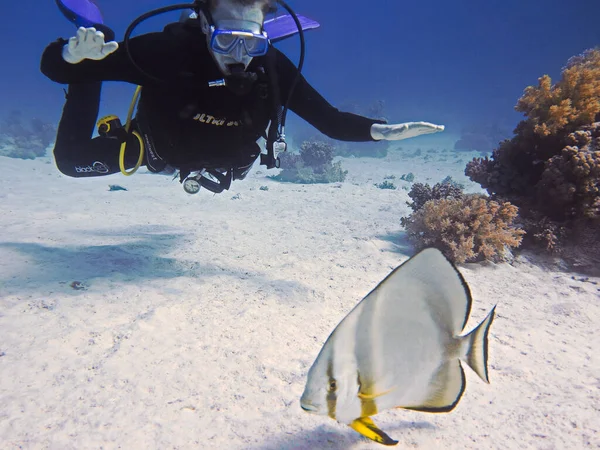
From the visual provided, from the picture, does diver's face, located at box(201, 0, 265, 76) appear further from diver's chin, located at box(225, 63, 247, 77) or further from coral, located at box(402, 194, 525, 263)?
coral, located at box(402, 194, 525, 263)

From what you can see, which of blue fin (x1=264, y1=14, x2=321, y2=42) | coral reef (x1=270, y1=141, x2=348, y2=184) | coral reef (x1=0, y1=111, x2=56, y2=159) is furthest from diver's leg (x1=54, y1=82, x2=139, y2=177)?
coral reef (x1=0, y1=111, x2=56, y2=159)

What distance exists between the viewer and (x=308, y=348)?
8.49 ft

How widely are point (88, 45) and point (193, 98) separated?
1.05 metres

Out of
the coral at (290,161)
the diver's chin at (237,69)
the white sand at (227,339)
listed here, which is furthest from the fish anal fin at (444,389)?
the coral at (290,161)

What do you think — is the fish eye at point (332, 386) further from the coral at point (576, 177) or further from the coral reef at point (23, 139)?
the coral reef at point (23, 139)

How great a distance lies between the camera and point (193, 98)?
139 inches

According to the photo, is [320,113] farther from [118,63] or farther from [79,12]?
[79,12]

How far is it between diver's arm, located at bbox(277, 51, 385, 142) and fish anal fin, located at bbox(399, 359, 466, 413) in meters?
3.18

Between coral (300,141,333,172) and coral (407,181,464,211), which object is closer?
coral (407,181,464,211)

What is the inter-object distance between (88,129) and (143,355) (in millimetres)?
3388

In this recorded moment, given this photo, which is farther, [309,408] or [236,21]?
[236,21]

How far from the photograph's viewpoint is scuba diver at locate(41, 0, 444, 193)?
10.7 feet

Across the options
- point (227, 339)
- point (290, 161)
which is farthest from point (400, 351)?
point (290, 161)

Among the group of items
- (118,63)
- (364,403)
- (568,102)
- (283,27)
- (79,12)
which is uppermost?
(283,27)
